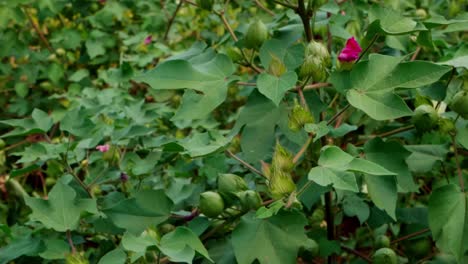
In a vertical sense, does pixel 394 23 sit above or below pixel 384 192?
above

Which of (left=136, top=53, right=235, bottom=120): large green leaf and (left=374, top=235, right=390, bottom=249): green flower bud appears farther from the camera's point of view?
(left=374, top=235, right=390, bottom=249): green flower bud

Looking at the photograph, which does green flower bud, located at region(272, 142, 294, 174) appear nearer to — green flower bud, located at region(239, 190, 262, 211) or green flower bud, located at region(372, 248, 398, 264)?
green flower bud, located at region(239, 190, 262, 211)

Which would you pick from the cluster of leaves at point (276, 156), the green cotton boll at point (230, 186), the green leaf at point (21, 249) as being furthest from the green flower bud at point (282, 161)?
the green leaf at point (21, 249)

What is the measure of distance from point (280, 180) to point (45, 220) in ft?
1.44

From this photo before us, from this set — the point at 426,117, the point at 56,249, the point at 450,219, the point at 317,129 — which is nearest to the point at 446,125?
the point at 426,117

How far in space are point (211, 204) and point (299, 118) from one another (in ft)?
0.65

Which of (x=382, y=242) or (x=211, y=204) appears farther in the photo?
(x=382, y=242)

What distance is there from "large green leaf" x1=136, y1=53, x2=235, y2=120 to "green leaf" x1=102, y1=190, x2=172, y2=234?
6.3 inches

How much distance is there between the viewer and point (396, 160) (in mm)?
1114

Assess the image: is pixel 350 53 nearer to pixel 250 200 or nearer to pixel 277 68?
pixel 277 68

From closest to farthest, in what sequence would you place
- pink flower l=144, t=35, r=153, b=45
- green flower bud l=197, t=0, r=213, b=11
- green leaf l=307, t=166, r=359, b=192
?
green leaf l=307, t=166, r=359, b=192
green flower bud l=197, t=0, r=213, b=11
pink flower l=144, t=35, r=153, b=45

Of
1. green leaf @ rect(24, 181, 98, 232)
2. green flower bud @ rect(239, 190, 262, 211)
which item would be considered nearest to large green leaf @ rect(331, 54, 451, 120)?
green flower bud @ rect(239, 190, 262, 211)

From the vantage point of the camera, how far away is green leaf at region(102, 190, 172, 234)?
107 cm

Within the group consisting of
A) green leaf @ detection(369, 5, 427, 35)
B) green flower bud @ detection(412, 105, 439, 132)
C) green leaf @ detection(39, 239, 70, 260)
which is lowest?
green leaf @ detection(39, 239, 70, 260)
